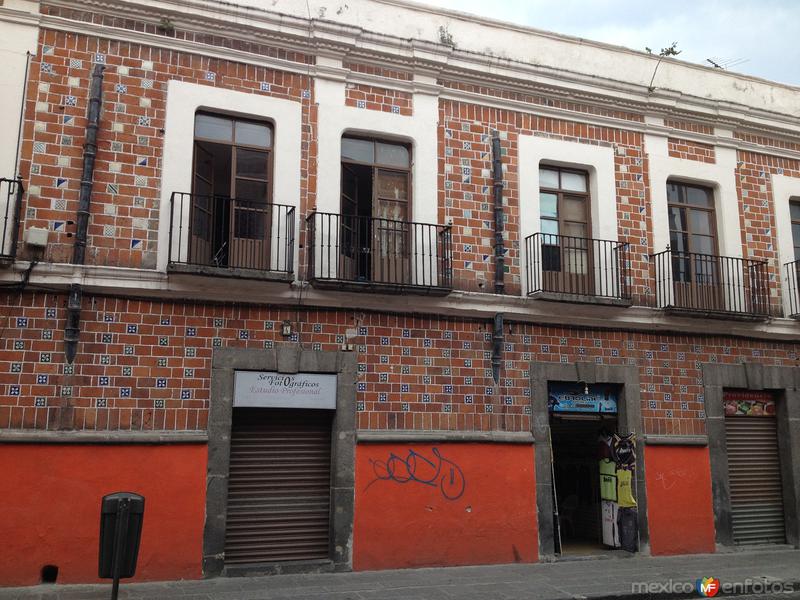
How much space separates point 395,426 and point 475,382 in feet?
4.53

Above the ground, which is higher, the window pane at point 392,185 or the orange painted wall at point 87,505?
the window pane at point 392,185

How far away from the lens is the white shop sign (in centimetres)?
962

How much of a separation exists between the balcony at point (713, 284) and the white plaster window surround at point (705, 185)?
0.06ft

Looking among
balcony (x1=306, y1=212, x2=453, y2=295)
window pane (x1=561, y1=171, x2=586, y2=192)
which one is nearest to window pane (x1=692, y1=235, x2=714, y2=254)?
window pane (x1=561, y1=171, x2=586, y2=192)

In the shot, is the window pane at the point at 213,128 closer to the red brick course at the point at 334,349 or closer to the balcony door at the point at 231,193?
the balcony door at the point at 231,193

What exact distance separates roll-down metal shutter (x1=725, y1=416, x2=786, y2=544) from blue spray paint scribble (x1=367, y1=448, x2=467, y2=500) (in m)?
4.86

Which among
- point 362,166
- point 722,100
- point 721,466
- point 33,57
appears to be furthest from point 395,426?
point 722,100

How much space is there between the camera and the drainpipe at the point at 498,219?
1109cm

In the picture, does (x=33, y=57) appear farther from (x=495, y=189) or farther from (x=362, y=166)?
(x=495, y=189)

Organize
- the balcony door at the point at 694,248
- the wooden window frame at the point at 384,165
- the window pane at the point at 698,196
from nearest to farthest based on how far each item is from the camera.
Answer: the wooden window frame at the point at 384,165 < the balcony door at the point at 694,248 < the window pane at the point at 698,196

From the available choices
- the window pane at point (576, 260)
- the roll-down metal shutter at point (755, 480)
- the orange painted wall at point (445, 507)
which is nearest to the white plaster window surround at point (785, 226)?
the roll-down metal shutter at point (755, 480)

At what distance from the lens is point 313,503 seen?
9.87m

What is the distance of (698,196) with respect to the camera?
13.1 m

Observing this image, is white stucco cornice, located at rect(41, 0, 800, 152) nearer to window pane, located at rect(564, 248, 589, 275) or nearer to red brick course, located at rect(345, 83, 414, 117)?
red brick course, located at rect(345, 83, 414, 117)
